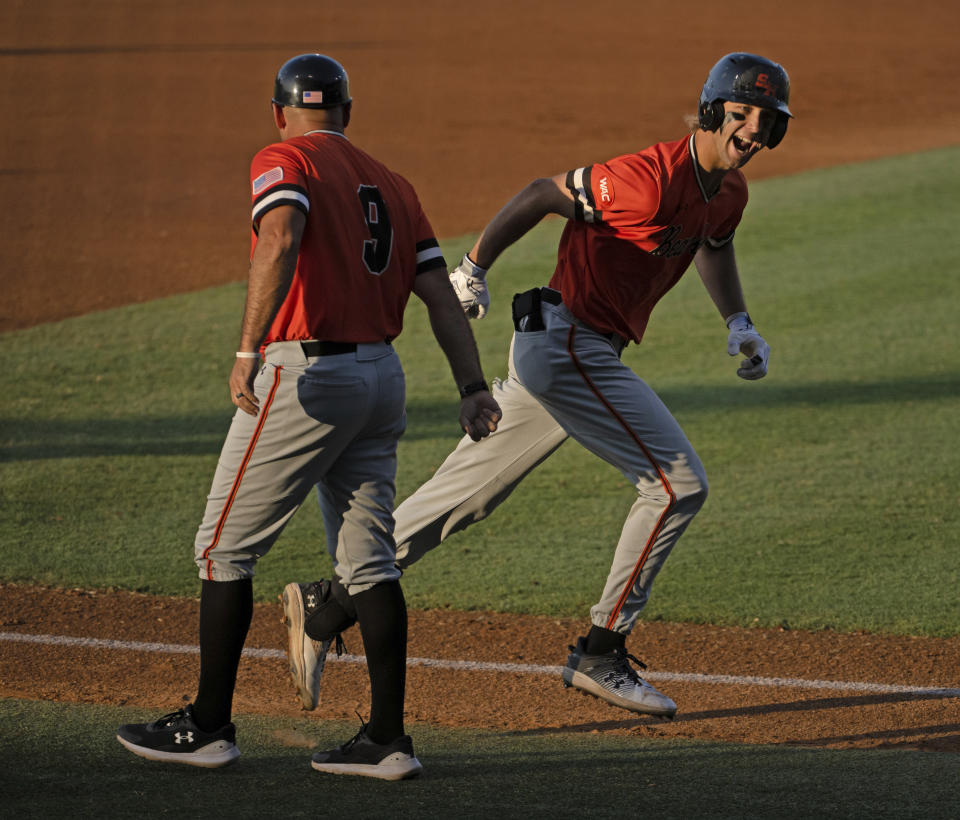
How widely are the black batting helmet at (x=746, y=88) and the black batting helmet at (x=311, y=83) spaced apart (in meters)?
1.33

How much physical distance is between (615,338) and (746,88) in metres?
0.97

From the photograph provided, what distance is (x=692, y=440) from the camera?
8539 millimetres

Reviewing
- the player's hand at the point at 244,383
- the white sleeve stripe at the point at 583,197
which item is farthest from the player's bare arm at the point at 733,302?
the player's hand at the point at 244,383

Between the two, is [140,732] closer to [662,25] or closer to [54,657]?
[54,657]

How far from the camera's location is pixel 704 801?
11.5 ft

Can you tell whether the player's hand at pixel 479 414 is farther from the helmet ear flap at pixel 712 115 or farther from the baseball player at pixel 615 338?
the helmet ear flap at pixel 712 115

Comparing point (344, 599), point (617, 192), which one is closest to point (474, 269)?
point (617, 192)

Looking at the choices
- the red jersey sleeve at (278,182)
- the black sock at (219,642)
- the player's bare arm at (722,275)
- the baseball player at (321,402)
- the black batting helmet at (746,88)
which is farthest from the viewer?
the player's bare arm at (722,275)

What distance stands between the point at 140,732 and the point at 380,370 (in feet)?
4.06

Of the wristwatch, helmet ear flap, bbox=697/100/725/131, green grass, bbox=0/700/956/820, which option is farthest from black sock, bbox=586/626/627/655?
helmet ear flap, bbox=697/100/725/131

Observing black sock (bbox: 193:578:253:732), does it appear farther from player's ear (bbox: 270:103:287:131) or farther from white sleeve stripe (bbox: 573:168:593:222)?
white sleeve stripe (bbox: 573:168:593:222)

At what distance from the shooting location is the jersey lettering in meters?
3.72

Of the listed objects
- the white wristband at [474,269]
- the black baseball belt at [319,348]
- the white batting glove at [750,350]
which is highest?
the white wristband at [474,269]

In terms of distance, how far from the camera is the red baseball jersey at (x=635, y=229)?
4477 mm
